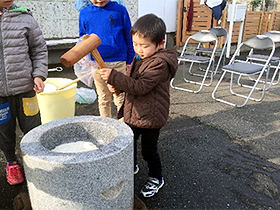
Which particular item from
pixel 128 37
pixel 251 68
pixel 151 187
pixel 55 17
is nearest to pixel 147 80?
pixel 151 187

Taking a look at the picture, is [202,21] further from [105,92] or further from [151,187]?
[151,187]

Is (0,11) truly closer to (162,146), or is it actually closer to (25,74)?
(25,74)

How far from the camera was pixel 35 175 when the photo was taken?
4.54ft

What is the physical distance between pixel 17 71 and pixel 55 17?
14.1ft

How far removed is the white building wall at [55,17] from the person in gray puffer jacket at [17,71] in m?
3.92

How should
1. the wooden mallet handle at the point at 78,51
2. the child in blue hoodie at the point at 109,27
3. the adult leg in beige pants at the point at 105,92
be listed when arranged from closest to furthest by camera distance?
the wooden mallet handle at the point at 78,51 → the child in blue hoodie at the point at 109,27 → the adult leg in beige pants at the point at 105,92

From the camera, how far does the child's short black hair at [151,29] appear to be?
173 centimetres

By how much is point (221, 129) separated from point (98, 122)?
6.95ft

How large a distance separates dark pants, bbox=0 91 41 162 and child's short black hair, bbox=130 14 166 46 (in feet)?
3.44

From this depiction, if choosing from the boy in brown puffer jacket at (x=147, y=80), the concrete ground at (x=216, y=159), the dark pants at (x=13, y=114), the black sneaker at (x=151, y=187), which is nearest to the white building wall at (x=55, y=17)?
the concrete ground at (x=216, y=159)

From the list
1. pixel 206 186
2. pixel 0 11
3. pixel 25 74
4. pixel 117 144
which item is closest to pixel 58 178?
pixel 117 144

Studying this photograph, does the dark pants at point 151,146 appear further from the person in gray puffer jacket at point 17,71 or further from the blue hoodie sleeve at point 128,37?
the blue hoodie sleeve at point 128,37

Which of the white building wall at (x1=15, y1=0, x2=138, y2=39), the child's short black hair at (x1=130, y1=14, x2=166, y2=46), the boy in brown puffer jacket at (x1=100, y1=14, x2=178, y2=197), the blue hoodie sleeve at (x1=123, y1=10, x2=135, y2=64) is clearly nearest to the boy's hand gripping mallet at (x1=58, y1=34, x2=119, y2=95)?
the boy in brown puffer jacket at (x1=100, y1=14, x2=178, y2=197)

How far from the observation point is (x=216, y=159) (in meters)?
2.72
